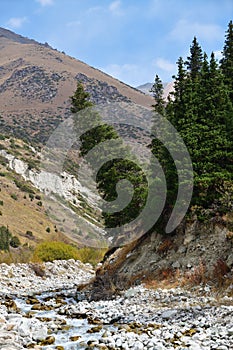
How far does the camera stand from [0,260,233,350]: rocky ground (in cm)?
1326

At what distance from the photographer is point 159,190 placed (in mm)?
28469

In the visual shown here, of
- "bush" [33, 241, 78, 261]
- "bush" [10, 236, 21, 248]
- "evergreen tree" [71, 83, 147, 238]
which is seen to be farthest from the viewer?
"bush" [10, 236, 21, 248]

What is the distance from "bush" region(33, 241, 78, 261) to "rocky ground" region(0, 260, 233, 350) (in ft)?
73.4

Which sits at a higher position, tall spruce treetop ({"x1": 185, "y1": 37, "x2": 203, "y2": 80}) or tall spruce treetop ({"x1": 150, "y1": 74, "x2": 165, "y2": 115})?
tall spruce treetop ({"x1": 185, "y1": 37, "x2": 203, "y2": 80})

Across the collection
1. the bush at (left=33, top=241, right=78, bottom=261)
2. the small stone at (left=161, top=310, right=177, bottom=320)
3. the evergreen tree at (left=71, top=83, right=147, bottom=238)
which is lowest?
the bush at (left=33, top=241, right=78, bottom=261)

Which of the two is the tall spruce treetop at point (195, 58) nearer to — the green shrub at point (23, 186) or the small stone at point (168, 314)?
the small stone at point (168, 314)

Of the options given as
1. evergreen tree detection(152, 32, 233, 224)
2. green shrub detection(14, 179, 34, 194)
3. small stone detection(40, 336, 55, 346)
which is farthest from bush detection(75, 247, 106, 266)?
small stone detection(40, 336, 55, 346)

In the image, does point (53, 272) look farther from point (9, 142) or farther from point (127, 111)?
point (127, 111)

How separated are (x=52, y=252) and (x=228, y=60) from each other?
2906 cm

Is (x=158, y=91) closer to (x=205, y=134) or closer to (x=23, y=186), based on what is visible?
(x=205, y=134)

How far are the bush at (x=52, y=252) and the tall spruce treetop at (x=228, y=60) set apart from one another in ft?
91.0

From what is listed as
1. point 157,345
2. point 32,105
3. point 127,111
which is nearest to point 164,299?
point 157,345

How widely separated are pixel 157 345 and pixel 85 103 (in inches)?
971

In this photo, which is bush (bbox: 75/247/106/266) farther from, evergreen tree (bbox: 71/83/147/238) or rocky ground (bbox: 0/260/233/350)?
rocky ground (bbox: 0/260/233/350)
